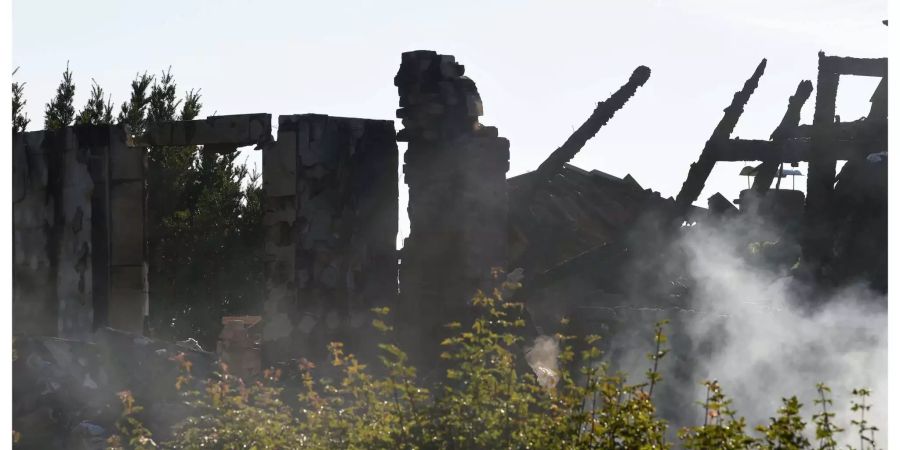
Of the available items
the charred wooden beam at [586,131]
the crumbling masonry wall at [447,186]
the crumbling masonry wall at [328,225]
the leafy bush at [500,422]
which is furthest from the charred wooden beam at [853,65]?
the leafy bush at [500,422]

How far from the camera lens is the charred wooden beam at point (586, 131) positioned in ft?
57.2

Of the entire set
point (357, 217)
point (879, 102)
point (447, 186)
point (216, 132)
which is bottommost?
point (357, 217)

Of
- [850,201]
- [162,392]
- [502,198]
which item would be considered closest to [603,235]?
[850,201]

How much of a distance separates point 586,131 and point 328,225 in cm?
680

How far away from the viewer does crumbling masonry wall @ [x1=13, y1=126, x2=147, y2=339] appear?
13367mm

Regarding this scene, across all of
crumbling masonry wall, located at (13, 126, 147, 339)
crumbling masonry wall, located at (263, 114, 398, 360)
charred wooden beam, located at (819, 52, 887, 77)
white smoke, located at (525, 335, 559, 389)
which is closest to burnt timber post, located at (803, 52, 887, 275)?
charred wooden beam, located at (819, 52, 887, 77)

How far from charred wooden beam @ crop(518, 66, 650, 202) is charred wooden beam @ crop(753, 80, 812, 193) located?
212 centimetres

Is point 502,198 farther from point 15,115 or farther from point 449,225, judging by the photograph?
point 15,115

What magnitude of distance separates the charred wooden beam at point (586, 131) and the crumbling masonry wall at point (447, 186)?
193 inches

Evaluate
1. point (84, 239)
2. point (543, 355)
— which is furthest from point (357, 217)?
point (84, 239)

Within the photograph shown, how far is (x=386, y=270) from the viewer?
40.6 feet

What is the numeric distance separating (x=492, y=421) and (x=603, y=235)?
11.1 meters

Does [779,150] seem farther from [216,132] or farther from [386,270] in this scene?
[216,132]

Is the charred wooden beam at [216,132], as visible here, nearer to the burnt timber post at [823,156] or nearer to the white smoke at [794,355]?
the white smoke at [794,355]
